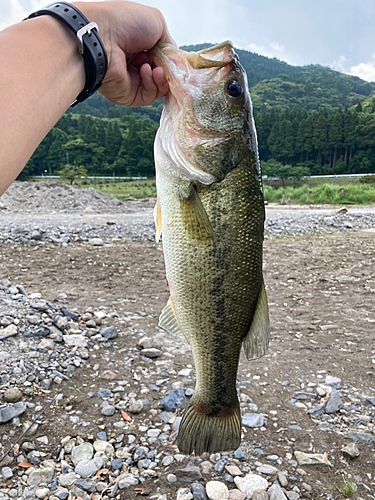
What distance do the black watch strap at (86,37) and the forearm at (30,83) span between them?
1.2 inches

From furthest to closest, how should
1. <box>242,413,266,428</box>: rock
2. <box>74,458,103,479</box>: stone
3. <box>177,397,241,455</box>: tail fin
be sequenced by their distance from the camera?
1. <box>242,413,266,428</box>: rock
2. <box>74,458,103,479</box>: stone
3. <box>177,397,241,455</box>: tail fin

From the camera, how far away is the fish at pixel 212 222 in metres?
1.82

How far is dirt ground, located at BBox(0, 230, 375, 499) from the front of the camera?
131 inches

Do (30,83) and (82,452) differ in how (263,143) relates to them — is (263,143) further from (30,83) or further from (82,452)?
(30,83)

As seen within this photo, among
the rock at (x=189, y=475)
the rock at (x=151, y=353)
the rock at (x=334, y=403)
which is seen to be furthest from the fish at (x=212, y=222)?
the rock at (x=151, y=353)

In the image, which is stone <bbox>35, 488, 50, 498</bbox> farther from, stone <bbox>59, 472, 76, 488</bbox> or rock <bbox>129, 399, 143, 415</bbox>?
rock <bbox>129, 399, 143, 415</bbox>

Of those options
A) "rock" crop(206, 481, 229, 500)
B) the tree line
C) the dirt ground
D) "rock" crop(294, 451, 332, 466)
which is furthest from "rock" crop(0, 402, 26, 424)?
the tree line

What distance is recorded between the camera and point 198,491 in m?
2.69

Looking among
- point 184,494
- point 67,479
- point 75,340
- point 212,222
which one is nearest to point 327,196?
point 75,340

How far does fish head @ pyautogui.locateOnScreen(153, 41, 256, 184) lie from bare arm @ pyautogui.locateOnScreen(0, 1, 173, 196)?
171mm

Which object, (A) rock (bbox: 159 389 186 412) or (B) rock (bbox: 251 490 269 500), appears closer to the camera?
(B) rock (bbox: 251 490 269 500)

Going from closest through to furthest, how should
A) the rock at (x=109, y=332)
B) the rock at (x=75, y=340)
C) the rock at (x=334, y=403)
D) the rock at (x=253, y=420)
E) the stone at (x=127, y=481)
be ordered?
the stone at (x=127, y=481)
the rock at (x=253, y=420)
the rock at (x=334, y=403)
the rock at (x=75, y=340)
the rock at (x=109, y=332)

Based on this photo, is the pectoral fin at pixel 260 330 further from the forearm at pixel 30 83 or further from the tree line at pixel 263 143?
the tree line at pixel 263 143

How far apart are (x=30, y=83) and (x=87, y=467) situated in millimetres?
2742
